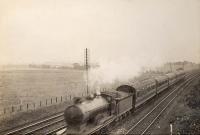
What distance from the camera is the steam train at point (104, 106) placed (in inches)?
264

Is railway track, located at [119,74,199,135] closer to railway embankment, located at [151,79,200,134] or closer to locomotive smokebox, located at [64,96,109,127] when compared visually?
railway embankment, located at [151,79,200,134]

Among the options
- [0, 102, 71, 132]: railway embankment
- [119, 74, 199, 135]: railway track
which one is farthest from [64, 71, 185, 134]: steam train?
[0, 102, 71, 132]: railway embankment

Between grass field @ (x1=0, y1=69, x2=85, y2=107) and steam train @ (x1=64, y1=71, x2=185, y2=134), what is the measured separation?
5134mm

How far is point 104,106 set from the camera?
7.89 metres

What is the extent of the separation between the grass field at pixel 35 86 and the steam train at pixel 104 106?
5134 millimetres

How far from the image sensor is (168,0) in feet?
28.7

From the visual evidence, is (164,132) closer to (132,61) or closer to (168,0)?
(168,0)

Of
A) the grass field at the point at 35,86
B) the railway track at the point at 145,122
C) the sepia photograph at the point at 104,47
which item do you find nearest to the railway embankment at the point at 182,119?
the sepia photograph at the point at 104,47

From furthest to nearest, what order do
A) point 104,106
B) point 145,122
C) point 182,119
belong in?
point 145,122, point 182,119, point 104,106

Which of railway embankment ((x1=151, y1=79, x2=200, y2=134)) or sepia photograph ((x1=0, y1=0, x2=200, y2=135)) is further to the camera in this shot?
sepia photograph ((x1=0, y1=0, x2=200, y2=135))

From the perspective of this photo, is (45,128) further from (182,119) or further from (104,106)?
(182,119)

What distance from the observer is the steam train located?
6.70 m

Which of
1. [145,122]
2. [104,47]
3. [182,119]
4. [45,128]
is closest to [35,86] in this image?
[104,47]

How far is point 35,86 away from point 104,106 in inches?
469
